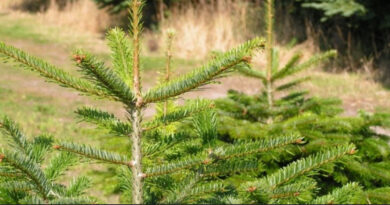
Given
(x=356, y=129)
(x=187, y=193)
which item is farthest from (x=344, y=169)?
(x=187, y=193)

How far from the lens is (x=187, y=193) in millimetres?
1471

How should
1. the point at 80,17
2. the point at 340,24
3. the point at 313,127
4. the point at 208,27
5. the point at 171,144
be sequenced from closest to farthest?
the point at 171,144 → the point at 313,127 → the point at 340,24 → the point at 208,27 → the point at 80,17

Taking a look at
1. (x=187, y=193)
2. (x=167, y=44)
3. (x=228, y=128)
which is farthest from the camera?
(x=228, y=128)

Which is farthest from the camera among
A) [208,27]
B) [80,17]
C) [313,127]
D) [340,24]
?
[80,17]

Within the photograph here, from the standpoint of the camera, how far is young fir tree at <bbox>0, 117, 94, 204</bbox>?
140 centimetres

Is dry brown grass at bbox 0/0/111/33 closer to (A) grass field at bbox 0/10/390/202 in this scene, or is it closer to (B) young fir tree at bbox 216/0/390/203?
(A) grass field at bbox 0/10/390/202

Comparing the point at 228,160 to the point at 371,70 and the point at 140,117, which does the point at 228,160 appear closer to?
the point at 140,117

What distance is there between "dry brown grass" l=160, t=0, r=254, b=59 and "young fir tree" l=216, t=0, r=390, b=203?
28.4ft

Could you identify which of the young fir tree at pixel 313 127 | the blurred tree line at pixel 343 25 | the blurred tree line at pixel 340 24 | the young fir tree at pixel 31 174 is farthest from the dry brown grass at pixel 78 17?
the young fir tree at pixel 31 174

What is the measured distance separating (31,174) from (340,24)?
11.4m

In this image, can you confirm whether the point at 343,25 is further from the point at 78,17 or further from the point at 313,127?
the point at 313,127

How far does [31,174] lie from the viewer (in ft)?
4.80

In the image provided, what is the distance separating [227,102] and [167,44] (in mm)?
1211

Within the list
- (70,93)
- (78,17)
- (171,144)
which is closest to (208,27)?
(70,93)
